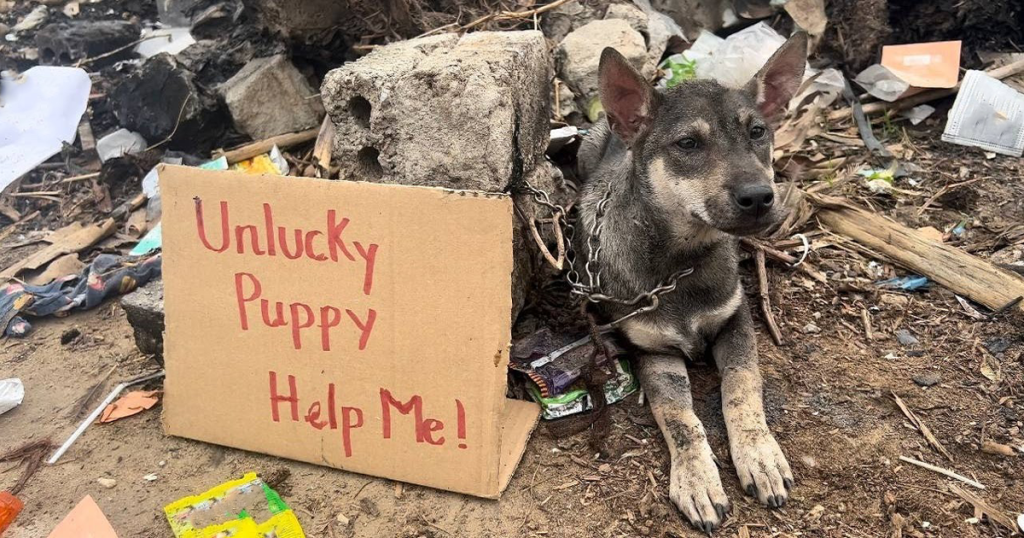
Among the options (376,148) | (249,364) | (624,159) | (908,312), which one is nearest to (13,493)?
(249,364)

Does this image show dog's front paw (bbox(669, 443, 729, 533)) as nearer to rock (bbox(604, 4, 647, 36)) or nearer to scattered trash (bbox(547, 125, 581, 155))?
scattered trash (bbox(547, 125, 581, 155))

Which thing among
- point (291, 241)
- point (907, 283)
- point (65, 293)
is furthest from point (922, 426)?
point (65, 293)

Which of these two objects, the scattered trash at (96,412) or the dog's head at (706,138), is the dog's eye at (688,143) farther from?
the scattered trash at (96,412)

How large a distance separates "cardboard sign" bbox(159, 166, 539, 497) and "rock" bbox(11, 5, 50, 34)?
235 inches

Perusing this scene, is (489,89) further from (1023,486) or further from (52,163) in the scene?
(52,163)

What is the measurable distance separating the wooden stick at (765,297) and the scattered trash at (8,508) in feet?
12.4

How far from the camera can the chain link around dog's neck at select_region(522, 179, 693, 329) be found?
11.2ft

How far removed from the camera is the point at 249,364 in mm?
3168

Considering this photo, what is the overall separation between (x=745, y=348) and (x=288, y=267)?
2240 millimetres

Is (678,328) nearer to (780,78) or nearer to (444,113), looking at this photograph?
(780,78)

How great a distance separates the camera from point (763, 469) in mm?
2936

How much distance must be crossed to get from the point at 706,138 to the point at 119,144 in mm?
5054

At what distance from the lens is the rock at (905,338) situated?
372 centimetres

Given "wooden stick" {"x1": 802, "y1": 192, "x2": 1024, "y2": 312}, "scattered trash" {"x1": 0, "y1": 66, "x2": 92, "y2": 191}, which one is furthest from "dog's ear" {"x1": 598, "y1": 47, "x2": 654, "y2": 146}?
"scattered trash" {"x1": 0, "y1": 66, "x2": 92, "y2": 191}
